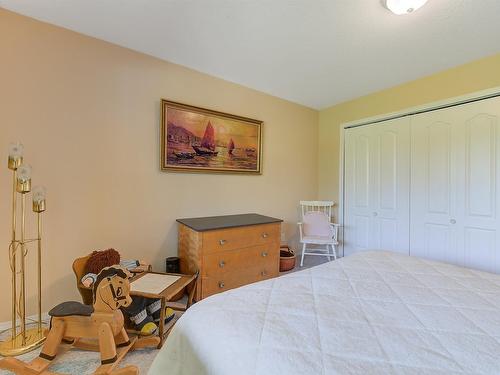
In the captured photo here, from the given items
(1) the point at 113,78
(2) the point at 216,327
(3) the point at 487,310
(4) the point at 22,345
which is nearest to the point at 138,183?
(1) the point at 113,78

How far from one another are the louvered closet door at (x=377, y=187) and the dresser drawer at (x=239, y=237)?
1417 millimetres

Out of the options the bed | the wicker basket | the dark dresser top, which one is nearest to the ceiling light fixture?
the bed

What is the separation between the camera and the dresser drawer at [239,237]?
2.05 m

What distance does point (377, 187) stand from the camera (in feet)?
9.98

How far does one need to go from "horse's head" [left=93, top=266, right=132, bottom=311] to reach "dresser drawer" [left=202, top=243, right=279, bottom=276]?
0.75 metres

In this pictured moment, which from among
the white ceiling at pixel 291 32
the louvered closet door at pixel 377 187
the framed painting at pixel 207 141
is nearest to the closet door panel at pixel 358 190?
the louvered closet door at pixel 377 187

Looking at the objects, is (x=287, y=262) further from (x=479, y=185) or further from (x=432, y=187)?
(x=479, y=185)

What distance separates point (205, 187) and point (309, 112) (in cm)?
209

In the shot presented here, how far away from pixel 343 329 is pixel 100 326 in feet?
4.25

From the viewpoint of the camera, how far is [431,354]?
0.67 meters

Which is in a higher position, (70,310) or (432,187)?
(432,187)

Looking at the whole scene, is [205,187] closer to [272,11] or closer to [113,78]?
[113,78]

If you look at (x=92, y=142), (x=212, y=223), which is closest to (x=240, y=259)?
(x=212, y=223)

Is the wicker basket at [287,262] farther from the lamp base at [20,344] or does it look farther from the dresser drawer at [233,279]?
the lamp base at [20,344]
